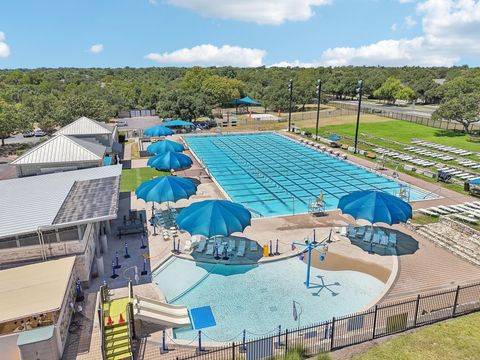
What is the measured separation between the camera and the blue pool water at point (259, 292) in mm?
13156

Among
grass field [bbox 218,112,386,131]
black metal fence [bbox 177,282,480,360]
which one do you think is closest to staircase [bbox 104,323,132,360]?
black metal fence [bbox 177,282,480,360]

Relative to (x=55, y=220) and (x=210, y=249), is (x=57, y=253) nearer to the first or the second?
(x=55, y=220)

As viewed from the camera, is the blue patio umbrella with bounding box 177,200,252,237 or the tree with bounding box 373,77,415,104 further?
the tree with bounding box 373,77,415,104

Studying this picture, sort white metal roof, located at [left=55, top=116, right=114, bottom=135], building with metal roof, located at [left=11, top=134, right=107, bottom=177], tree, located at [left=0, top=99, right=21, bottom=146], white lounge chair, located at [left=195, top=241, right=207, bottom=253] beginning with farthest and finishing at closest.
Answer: tree, located at [left=0, top=99, right=21, bottom=146] < white metal roof, located at [left=55, top=116, right=114, bottom=135] < building with metal roof, located at [left=11, top=134, right=107, bottom=177] < white lounge chair, located at [left=195, top=241, right=207, bottom=253]

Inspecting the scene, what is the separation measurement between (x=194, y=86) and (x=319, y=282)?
66952 millimetres

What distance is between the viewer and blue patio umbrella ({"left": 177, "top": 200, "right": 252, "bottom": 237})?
16156 mm

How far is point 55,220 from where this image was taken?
547 inches

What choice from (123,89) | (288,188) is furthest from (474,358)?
(123,89)

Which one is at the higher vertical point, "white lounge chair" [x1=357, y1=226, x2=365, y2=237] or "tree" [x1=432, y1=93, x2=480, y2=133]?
"tree" [x1=432, y1=93, x2=480, y2=133]

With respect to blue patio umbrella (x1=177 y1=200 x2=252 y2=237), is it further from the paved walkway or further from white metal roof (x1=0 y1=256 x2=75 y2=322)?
the paved walkway

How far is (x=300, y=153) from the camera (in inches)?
1613

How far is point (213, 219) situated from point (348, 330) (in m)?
7.32

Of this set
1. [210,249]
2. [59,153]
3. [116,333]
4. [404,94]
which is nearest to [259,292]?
[210,249]

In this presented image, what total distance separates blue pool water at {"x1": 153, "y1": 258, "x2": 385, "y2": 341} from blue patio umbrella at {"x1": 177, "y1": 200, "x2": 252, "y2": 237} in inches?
78.1
